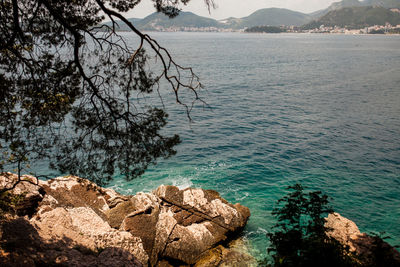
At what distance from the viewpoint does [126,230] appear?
11.7m

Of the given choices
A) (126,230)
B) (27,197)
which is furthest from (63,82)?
(126,230)

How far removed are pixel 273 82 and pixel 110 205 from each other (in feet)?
169

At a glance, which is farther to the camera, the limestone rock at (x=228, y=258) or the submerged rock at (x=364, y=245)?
the limestone rock at (x=228, y=258)

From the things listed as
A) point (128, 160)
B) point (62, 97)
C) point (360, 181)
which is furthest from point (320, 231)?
point (360, 181)

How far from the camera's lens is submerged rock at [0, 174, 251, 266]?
8.47 m

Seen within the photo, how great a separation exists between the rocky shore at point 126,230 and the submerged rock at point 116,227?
0.02 meters

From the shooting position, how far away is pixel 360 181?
21.5 meters

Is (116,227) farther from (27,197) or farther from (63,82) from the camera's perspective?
(63,82)

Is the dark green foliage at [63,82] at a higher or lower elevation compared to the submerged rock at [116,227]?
higher

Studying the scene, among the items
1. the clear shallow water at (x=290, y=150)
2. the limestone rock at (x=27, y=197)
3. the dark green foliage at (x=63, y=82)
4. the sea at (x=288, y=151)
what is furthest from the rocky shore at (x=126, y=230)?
the clear shallow water at (x=290, y=150)

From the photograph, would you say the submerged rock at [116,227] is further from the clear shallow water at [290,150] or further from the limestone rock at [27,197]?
the clear shallow water at [290,150]

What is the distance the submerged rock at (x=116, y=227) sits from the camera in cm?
847

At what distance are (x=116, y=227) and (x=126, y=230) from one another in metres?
0.96

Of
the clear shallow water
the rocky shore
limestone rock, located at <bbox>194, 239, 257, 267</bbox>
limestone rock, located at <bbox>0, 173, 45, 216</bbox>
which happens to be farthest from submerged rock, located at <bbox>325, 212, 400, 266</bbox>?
limestone rock, located at <bbox>0, 173, 45, 216</bbox>
